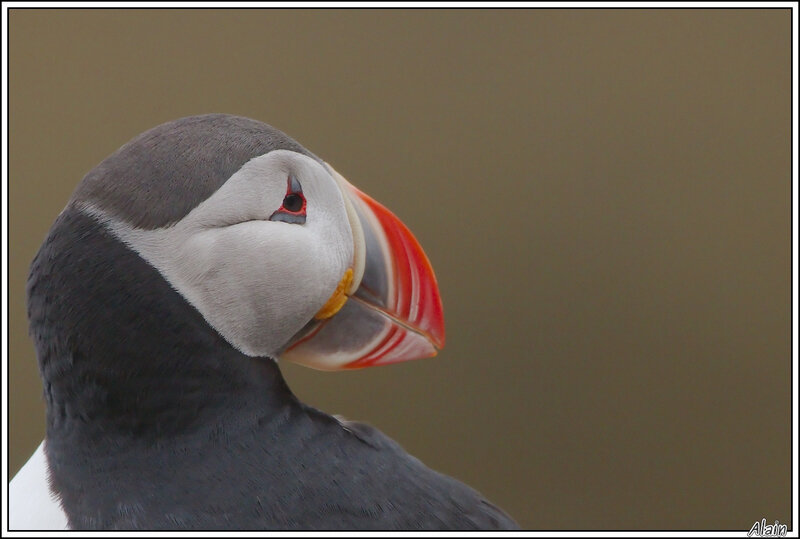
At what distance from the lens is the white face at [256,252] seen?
1.99 ft

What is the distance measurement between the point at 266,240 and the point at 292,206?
0.16 ft

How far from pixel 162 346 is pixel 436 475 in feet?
0.89

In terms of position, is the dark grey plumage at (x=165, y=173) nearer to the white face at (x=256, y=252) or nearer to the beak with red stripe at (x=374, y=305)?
the white face at (x=256, y=252)

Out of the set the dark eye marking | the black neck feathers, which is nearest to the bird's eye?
the dark eye marking

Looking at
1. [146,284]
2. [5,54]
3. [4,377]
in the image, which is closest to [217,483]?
[146,284]

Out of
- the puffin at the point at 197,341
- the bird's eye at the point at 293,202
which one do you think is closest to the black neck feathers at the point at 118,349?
the puffin at the point at 197,341

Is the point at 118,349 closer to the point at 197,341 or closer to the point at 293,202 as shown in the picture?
the point at 197,341

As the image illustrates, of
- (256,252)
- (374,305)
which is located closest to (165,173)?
(256,252)

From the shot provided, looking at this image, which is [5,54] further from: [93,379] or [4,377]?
[93,379]

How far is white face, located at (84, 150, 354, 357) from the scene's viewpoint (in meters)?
0.61

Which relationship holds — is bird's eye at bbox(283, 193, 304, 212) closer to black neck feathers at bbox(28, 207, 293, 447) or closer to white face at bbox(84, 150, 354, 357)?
white face at bbox(84, 150, 354, 357)

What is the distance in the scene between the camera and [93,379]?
0.62 meters

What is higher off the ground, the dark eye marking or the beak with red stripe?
the dark eye marking

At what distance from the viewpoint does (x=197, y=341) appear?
623mm
